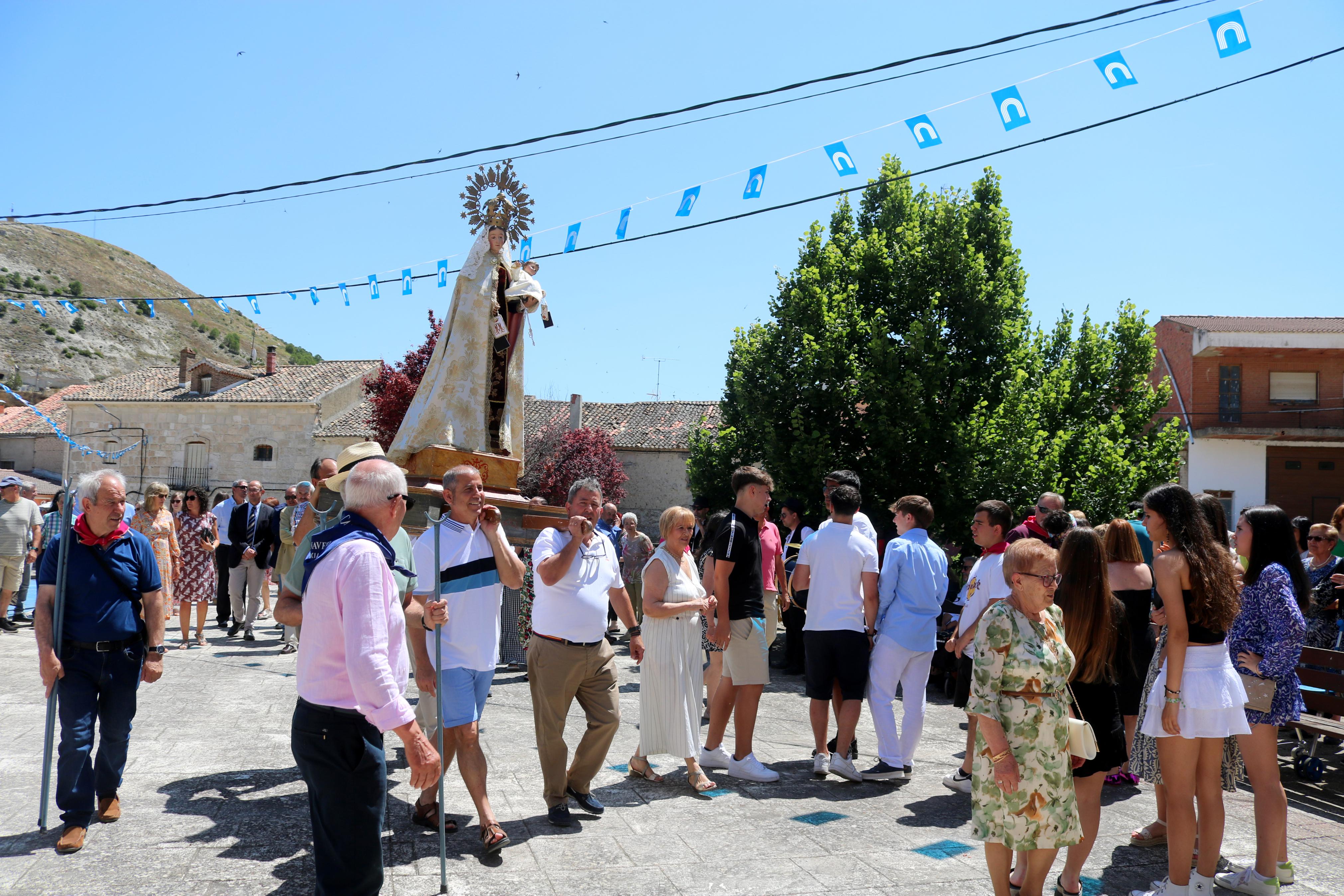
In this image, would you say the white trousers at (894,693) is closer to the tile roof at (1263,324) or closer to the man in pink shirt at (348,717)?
the man in pink shirt at (348,717)

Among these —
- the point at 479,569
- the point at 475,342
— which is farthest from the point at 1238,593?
the point at 475,342

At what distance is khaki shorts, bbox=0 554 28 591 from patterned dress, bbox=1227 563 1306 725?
497 inches

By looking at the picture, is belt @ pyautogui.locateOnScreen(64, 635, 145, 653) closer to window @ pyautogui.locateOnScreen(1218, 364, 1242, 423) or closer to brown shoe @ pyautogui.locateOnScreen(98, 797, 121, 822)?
brown shoe @ pyautogui.locateOnScreen(98, 797, 121, 822)

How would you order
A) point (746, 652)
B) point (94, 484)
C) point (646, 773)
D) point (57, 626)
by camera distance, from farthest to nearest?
1. point (746, 652)
2. point (646, 773)
3. point (94, 484)
4. point (57, 626)

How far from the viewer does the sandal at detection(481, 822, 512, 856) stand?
4.20 metres

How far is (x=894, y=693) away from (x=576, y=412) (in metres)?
36.1

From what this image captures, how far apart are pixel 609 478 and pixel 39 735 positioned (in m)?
31.2

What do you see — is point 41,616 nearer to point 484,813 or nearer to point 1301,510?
point 484,813

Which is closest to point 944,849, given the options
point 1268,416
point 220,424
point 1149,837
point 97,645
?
point 1149,837

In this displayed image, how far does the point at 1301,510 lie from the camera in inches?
1160

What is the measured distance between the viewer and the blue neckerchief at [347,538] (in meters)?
2.98

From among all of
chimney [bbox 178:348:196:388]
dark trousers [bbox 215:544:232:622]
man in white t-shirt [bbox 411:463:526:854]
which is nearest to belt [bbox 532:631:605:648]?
man in white t-shirt [bbox 411:463:526:854]

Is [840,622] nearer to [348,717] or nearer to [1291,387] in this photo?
[348,717]

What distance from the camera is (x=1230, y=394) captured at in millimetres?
29828
